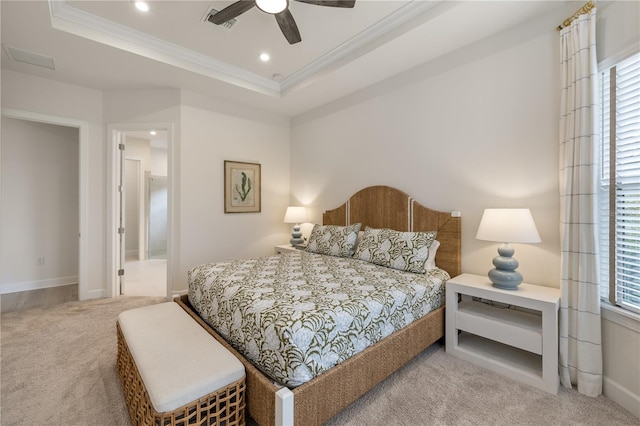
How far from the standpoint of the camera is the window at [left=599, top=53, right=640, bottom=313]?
175cm

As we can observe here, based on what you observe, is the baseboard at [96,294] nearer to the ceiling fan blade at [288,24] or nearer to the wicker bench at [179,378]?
the wicker bench at [179,378]

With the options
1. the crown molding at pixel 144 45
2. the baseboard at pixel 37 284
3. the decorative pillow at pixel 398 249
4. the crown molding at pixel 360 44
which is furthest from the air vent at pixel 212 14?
the baseboard at pixel 37 284

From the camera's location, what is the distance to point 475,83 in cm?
271

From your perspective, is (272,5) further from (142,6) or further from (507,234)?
(507,234)

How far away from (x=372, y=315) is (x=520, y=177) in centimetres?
184

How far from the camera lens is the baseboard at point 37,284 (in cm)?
384

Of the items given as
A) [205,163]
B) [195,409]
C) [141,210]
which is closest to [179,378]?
[195,409]

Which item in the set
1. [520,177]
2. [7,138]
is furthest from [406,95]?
[7,138]

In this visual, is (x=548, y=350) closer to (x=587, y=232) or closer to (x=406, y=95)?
(x=587, y=232)

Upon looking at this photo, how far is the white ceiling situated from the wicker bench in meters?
2.65

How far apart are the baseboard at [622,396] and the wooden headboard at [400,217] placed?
1.21 m

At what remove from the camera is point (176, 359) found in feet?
4.88

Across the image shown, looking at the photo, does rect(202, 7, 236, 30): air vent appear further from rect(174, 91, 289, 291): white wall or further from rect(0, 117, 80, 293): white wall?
rect(0, 117, 80, 293): white wall

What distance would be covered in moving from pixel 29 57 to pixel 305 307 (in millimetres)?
3894
